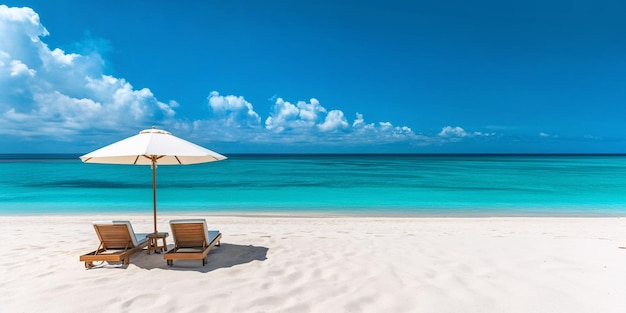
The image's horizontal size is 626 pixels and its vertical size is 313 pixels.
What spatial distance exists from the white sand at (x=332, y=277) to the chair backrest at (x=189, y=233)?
1.03ft

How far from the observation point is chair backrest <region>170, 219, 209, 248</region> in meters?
5.04

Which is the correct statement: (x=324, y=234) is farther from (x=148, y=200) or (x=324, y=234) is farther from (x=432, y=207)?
(x=148, y=200)

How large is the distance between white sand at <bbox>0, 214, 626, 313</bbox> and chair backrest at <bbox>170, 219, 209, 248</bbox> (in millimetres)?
314

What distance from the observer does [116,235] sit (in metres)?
5.18

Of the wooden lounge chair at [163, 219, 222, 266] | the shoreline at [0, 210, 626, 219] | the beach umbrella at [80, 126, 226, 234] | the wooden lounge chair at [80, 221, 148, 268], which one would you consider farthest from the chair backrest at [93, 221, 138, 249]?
the shoreline at [0, 210, 626, 219]

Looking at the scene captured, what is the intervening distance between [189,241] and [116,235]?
1.13 m

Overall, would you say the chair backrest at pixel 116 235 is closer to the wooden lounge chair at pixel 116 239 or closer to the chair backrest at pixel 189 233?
the wooden lounge chair at pixel 116 239

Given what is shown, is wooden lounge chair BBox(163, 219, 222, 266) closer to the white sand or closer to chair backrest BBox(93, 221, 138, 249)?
the white sand

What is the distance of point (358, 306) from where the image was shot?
360 cm

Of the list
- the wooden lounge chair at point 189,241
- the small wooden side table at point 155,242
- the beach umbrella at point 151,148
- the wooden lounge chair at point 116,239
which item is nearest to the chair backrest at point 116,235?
the wooden lounge chair at point 116,239

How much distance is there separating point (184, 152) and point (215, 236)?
1.72m

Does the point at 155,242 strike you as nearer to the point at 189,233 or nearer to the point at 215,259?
the point at 189,233

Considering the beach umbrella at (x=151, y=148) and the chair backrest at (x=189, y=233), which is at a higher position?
the beach umbrella at (x=151, y=148)

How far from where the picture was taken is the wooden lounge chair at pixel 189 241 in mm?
4852
